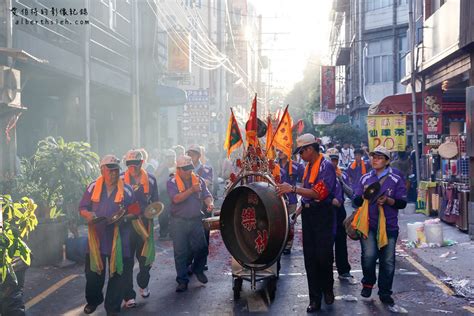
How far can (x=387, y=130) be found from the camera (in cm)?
1602

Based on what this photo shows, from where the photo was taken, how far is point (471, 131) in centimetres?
1237

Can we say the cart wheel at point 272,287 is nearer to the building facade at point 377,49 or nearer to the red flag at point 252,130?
the red flag at point 252,130

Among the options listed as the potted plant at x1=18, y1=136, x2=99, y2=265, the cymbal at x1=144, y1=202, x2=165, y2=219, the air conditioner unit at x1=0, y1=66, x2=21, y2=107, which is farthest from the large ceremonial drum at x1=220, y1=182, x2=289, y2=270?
the air conditioner unit at x1=0, y1=66, x2=21, y2=107

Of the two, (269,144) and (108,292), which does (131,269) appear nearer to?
(108,292)

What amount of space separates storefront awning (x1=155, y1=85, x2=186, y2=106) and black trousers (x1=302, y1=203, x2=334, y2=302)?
20.7m

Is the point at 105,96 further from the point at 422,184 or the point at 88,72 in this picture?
the point at 422,184

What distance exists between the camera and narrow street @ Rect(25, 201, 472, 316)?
24.6 ft

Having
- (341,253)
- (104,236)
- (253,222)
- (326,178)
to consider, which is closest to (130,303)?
(104,236)

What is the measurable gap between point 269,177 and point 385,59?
3178 centimetres

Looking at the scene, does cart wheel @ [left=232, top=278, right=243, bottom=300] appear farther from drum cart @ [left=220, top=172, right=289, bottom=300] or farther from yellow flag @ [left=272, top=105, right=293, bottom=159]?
yellow flag @ [left=272, top=105, right=293, bottom=159]

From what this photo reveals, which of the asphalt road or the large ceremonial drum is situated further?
the asphalt road

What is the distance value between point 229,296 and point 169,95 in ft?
65.6

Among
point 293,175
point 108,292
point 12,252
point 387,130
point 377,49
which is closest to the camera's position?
point 12,252

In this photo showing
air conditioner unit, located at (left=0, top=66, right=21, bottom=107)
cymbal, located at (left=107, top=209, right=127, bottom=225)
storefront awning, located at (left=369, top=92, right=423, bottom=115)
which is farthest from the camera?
storefront awning, located at (left=369, top=92, right=423, bottom=115)
